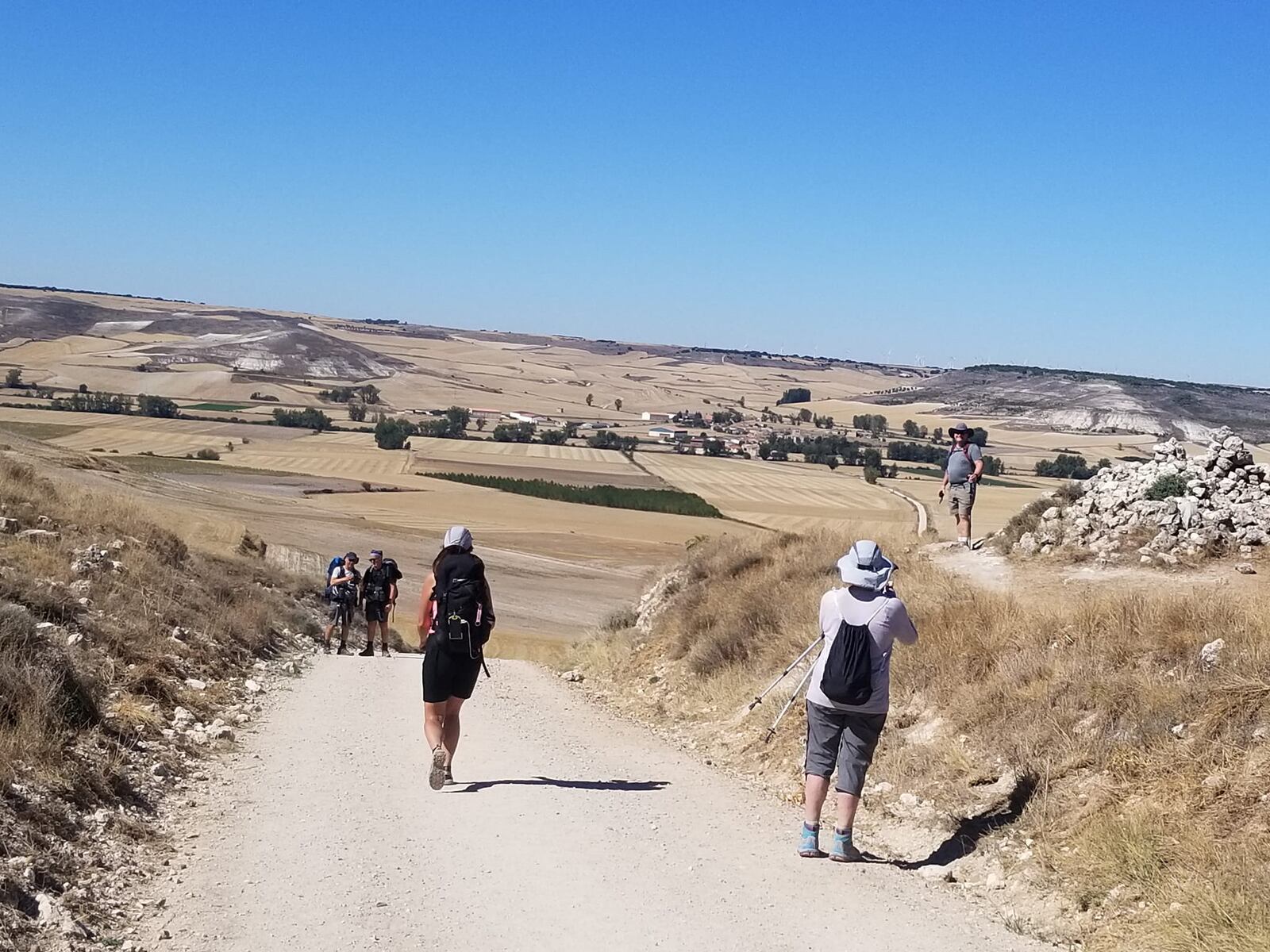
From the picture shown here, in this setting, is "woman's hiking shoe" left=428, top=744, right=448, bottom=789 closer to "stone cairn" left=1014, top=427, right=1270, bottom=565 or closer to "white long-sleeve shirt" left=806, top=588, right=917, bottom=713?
"white long-sleeve shirt" left=806, top=588, right=917, bottom=713

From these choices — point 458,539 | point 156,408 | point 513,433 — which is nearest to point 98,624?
point 458,539

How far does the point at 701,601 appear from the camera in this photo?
1678 cm

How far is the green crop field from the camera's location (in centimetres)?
7350

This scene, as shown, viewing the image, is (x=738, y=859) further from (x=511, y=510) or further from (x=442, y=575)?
(x=511, y=510)

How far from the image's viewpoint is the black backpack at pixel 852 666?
7070 millimetres

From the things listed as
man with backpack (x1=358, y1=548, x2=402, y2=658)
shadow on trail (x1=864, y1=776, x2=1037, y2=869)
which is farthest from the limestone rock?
man with backpack (x1=358, y1=548, x2=402, y2=658)

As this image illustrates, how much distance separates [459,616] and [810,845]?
10.3ft

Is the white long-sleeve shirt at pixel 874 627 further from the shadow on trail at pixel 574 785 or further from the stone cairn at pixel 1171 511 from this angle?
the stone cairn at pixel 1171 511

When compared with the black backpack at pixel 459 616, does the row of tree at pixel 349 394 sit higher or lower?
lower

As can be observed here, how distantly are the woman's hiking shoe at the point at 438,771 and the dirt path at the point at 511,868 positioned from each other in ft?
0.34

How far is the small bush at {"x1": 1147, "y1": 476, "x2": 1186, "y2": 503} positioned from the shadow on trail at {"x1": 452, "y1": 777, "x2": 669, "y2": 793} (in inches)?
341

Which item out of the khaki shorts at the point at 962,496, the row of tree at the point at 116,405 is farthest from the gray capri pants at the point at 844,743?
the row of tree at the point at 116,405

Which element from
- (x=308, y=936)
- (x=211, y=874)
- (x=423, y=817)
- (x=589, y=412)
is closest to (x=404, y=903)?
(x=308, y=936)

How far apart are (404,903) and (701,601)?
36.4ft
